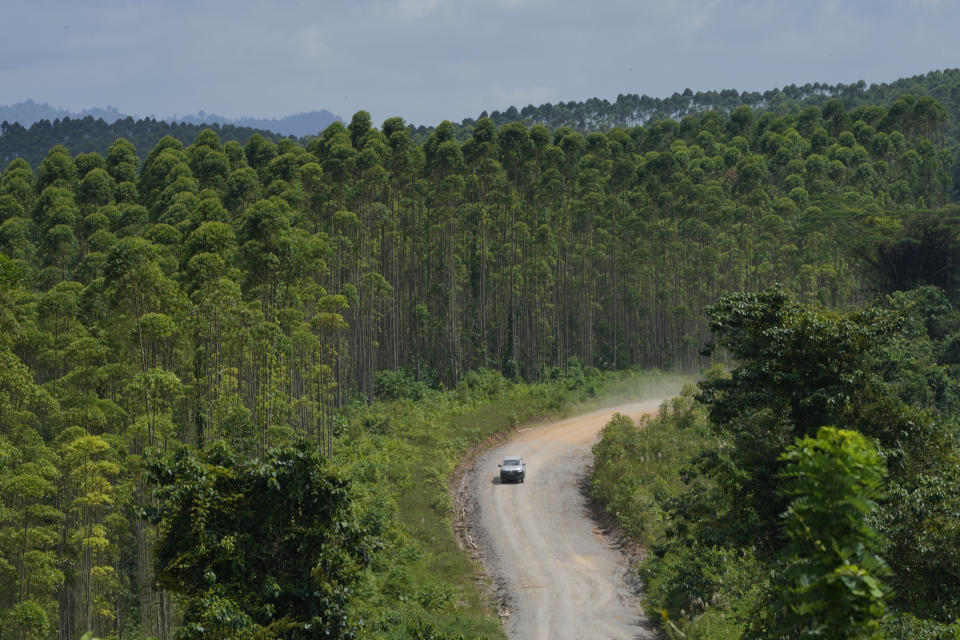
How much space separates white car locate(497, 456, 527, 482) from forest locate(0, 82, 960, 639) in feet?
10.2

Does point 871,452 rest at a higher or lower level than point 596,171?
lower

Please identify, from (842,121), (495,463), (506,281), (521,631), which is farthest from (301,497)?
(842,121)

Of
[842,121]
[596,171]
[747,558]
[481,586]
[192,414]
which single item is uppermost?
[842,121]

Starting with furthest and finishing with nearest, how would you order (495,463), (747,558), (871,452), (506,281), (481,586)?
(506,281)
(495,463)
(481,586)
(747,558)
(871,452)

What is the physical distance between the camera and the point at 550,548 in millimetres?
33000

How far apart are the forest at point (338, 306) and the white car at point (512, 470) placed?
10.2 feet

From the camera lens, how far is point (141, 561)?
99.4 ft

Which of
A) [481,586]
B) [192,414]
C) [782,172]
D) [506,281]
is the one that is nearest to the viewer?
[481,586]

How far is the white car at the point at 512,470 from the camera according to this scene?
131ft

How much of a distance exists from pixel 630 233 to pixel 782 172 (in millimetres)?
17974

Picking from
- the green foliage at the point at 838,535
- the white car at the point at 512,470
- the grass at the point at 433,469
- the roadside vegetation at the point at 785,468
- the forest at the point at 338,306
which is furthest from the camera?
the white car at the point at 512,470

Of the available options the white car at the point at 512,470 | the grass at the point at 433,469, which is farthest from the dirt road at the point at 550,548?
the grass at the point at 433,469

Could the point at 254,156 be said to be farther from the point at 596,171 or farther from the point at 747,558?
the point at 747,558

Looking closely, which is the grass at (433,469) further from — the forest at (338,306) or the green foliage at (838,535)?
the green foliage at (838,535)
